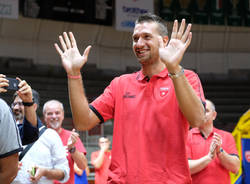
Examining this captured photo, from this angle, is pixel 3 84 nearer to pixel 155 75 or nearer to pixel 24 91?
pixel 24 91

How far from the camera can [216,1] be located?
17.1 meters

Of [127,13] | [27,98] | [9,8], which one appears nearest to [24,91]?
[27,98]

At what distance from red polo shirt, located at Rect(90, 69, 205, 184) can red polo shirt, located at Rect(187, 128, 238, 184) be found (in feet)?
A: 5.08

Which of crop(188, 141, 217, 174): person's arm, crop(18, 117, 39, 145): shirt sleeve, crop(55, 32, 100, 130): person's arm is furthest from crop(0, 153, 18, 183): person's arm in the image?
crop(188, 141, 217, 174): person's arm

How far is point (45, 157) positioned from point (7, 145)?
182 centimetres

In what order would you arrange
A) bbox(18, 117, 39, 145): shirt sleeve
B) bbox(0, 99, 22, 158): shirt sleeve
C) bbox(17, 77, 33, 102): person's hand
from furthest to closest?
1. bbox(18, 117, 39, 145): shirt sleeve
2. bbox(17, 77, 33, 102): person's hand
3. bbox(0, 99, 22, 158): shirt sleeve

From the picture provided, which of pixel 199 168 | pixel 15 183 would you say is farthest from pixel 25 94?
pixel 199 168

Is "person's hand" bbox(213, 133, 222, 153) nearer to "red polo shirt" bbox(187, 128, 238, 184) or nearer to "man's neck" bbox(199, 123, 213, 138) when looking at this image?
"red polo shirt" bbox(187, 128, 238, 184)

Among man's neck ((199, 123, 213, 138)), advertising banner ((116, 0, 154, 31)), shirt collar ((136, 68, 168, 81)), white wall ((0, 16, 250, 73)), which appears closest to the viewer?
shirt collar ((136, 68, 168, 81))

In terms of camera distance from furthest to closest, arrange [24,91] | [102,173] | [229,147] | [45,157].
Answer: [102,173], [229,147], [45,157], [24,91]

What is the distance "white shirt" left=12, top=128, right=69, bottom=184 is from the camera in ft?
13.1

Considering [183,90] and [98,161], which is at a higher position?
[183,90]

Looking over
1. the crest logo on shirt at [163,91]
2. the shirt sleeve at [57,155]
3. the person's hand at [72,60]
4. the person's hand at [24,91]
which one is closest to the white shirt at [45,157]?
the shirt sleeve at [57,155]

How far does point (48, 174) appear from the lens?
13.3 feet
